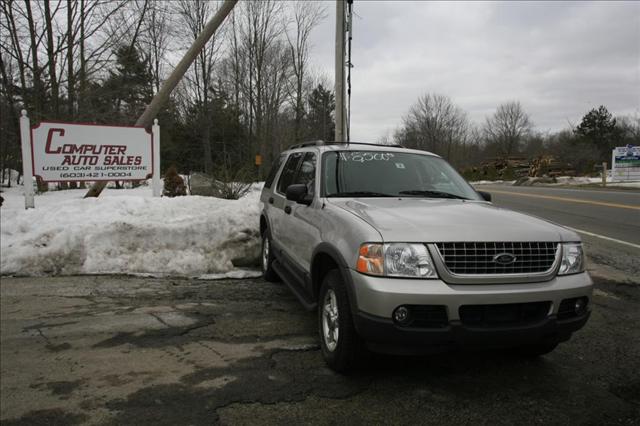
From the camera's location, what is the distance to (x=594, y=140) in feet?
173

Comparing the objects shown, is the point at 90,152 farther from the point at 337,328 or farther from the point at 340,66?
the point at 337,328

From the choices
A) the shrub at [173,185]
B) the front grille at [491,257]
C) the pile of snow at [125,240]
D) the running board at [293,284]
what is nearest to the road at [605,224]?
the front grille at [491,257]

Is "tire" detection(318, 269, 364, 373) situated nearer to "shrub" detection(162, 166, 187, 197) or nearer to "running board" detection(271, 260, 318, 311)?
"running board" detection(271, 260, 318, 311)

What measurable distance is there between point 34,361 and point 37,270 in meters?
3.30

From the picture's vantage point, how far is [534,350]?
3551 mm

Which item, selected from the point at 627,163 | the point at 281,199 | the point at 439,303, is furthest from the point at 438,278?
the point at 627,163

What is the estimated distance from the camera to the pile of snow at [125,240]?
651 cm

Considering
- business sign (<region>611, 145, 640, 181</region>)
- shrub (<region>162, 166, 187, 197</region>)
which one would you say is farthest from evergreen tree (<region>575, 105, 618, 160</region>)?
shrub (<region>162, 166, 187, 197</region>)

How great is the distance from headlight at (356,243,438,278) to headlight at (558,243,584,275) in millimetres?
1064

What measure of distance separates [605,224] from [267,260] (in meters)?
8.95

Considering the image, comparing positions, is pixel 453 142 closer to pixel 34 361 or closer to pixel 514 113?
pixel 514 113

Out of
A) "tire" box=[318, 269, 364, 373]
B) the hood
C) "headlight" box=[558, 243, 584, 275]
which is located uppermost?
the hood

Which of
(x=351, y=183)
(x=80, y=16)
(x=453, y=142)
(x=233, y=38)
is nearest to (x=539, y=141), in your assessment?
(x=453, y=142)

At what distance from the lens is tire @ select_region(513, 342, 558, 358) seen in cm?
348
